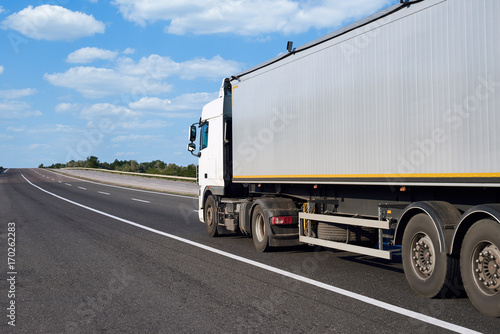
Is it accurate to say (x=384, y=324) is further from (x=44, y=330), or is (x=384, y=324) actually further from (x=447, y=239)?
(x=44, y=330)

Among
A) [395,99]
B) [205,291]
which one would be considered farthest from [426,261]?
[205,291]

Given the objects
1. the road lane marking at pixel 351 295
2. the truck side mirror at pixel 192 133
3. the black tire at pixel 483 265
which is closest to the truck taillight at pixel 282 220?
the road lane marking at pixel 351 295

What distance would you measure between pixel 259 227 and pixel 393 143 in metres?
4.25

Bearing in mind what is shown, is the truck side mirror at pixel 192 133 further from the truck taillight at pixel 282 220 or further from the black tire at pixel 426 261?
the black tire at pixel 426 261

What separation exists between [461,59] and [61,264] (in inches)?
282

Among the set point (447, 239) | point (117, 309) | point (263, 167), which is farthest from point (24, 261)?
point (447, 239)

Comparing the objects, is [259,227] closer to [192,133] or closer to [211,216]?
[211,216]

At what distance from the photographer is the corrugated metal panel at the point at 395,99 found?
5.34m

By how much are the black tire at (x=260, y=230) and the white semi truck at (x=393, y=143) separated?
0.04m

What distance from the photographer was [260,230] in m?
10.1

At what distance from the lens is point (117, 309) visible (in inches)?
226

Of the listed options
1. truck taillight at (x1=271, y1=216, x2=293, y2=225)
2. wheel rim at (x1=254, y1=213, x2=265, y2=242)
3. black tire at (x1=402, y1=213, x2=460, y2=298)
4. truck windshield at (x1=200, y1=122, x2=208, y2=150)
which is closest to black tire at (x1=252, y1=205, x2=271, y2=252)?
wheel rim at (x1=254, y1=213, x2=265, y2=242)

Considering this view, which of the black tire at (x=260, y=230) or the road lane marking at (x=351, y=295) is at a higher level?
the black tire at (x=260, y=230)

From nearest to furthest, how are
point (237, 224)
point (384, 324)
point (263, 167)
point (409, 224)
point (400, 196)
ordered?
point (384, 324) < point (409, 224) < point (400, 196) < point (263, 167) < point (237, 224)
